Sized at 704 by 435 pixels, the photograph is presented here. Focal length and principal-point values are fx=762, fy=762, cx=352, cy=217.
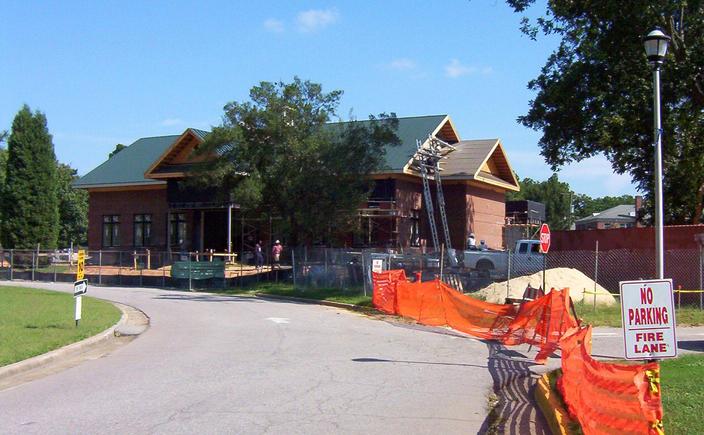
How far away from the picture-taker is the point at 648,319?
290 inches

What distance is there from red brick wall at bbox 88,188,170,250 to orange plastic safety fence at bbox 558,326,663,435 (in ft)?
138

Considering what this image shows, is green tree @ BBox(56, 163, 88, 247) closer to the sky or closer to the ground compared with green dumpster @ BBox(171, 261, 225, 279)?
closer to the sky

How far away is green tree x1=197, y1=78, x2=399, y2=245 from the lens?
3219 cm

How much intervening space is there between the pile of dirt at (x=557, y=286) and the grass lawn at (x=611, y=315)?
95 cm

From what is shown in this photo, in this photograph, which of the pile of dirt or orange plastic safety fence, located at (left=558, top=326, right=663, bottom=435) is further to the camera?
the pile of dirt

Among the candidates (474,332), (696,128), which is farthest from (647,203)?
(474,332)

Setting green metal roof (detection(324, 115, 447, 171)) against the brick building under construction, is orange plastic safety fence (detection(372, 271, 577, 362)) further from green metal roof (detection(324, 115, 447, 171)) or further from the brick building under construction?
green metal roof (detection(324, 115, 447, 171))

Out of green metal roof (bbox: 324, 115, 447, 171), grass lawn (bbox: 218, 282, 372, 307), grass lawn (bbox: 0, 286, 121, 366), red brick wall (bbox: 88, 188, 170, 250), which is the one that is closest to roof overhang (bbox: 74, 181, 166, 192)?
red brick wall (bbox: 88, 188, 170, 250)

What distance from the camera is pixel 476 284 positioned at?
2755cm

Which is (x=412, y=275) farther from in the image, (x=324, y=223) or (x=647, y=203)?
(x=647, y=203)

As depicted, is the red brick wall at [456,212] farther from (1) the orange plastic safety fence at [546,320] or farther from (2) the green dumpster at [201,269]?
(1) the orange plastic safety fence at [546,320]

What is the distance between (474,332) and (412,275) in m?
10.3

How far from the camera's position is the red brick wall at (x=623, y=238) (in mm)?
25797

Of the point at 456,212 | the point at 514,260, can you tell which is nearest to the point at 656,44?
the point at 514,260
